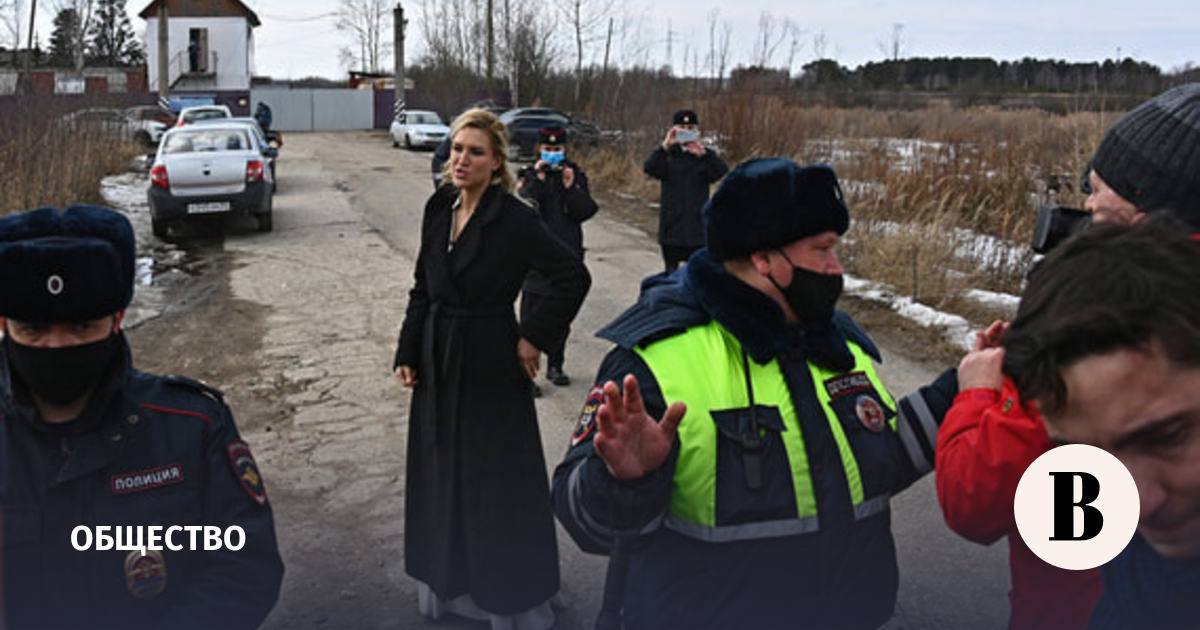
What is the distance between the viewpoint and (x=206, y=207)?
1438cm

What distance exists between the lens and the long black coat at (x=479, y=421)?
380 cm

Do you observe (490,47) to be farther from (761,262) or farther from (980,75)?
(761,262)

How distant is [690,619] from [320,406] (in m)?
5.41

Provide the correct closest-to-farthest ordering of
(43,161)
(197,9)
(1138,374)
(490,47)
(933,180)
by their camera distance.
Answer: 1. (1138,374)
2. (933,180)
3. (43,161)
4. (490,47)
5. (197,9)

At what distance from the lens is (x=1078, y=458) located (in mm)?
1335

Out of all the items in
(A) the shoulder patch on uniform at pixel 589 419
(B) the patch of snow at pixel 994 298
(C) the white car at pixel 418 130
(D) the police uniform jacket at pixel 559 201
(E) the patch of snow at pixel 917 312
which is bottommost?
(E) the patch of snow at pixel 917 312

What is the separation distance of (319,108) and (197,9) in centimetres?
1000

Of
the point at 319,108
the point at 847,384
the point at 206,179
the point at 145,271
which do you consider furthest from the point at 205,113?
the point at 847,384

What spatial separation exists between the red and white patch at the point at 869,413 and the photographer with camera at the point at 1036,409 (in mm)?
164

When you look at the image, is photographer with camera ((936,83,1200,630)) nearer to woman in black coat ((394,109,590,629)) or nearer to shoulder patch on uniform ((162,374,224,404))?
shoulder patch on uniform ((162,374,224,404))

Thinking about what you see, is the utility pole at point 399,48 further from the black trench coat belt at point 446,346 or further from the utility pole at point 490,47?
the black trench coat belt at point 446,346

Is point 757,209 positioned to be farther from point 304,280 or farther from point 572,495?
point 304,280

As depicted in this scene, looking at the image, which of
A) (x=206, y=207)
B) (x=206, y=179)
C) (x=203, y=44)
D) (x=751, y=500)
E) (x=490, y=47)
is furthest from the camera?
(x=203, y=44)

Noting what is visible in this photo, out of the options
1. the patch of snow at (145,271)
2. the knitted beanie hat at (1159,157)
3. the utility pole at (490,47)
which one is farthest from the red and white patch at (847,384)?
the utility pole at (490,47)
